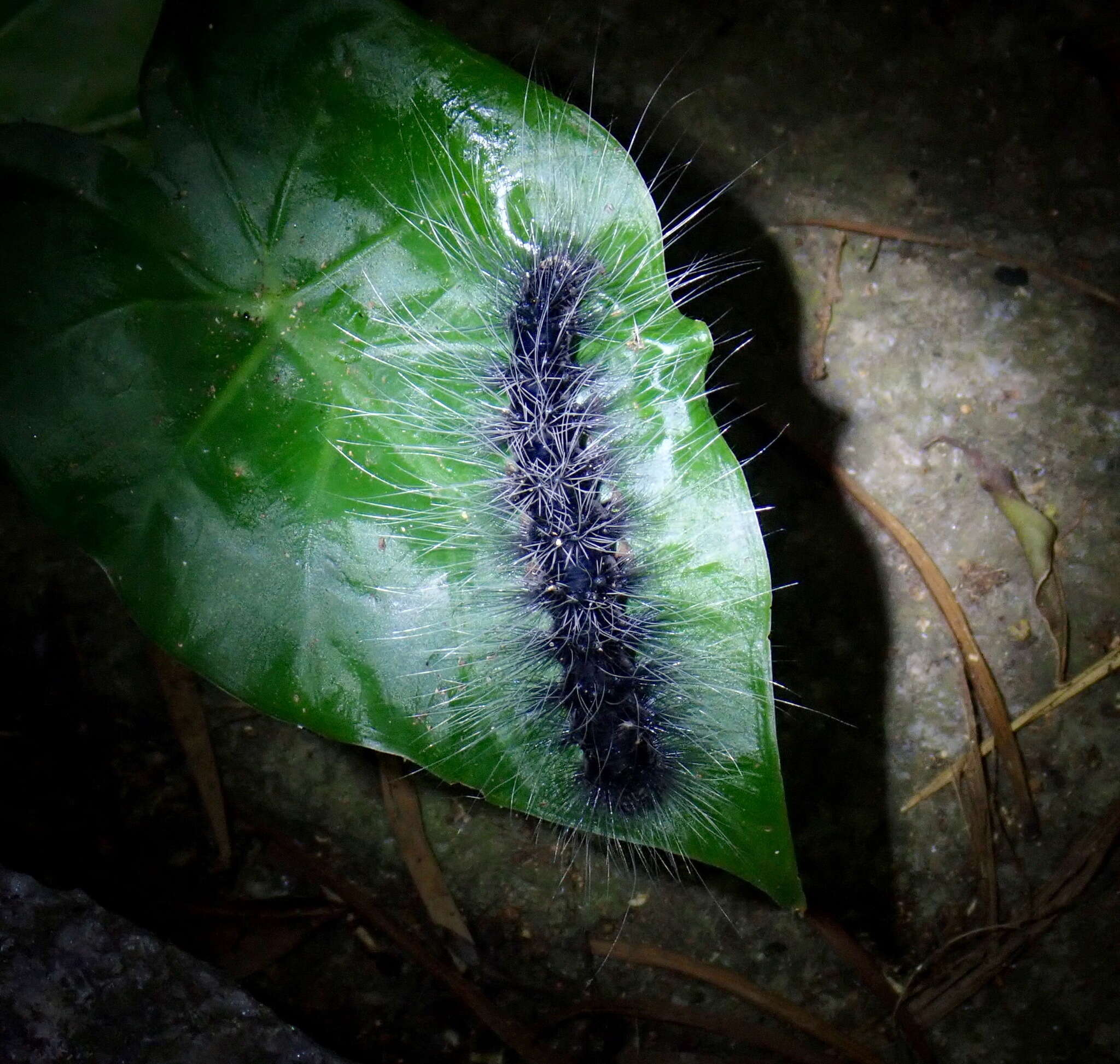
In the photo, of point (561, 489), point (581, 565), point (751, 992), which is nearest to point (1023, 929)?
point (751, 992)

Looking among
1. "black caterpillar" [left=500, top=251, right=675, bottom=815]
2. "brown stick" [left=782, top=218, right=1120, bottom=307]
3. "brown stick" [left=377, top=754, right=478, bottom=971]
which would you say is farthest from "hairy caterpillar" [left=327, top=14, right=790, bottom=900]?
"brown stick" [left=782, top=218, right=1120, bottom=307]

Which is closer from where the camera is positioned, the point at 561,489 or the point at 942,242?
the point at 561,489

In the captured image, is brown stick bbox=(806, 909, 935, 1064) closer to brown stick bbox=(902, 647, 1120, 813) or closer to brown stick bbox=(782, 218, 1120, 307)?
brown stick bbox=(902, 647, 1120, 813)

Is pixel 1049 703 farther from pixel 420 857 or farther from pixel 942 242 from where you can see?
pixel 420 857

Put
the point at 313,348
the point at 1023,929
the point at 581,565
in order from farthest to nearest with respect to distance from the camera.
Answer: the point at 1023,929 → the point at 581,565 → the point at 313,348

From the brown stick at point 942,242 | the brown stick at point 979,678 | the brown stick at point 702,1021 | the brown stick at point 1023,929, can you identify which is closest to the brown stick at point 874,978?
the brown stick at point 1023,929

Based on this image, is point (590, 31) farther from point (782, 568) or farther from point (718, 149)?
point (782, 568)
